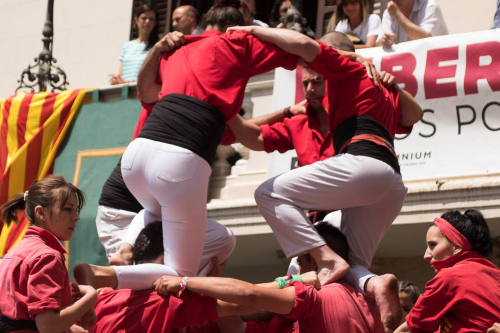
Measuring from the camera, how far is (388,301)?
12.6ft

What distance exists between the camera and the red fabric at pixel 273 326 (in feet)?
13.2

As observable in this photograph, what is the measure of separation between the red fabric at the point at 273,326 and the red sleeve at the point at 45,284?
1.11 metres

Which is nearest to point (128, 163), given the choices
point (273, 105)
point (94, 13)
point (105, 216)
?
point (105, 216)

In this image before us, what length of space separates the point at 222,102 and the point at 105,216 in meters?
1.41

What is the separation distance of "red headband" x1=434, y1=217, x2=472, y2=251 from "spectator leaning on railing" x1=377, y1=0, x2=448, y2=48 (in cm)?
350

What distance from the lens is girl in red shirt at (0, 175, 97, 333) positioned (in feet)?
10.8

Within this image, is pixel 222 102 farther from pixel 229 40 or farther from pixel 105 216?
pixel 105 216

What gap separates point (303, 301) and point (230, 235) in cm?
85

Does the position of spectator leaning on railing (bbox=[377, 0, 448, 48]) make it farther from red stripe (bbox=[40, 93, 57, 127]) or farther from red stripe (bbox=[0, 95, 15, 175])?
red stripe (bbox=[0, 95, 15, 175])

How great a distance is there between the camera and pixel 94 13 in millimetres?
11312

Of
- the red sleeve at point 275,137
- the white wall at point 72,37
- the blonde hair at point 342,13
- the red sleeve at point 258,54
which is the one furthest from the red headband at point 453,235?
the white wall at point 72,37

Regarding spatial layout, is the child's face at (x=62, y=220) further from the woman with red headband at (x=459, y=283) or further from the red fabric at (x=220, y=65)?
the woman with red headband at (x=459, y=283)

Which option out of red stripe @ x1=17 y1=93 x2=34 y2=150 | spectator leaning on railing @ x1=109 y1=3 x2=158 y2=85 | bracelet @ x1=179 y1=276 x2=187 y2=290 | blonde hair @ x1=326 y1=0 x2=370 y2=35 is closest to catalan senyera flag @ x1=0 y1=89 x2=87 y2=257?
red stripe @ x1=17 y1=93 x2=34 y2=150

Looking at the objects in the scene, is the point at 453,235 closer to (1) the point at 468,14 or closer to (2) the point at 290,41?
(2) the point at 290,41
